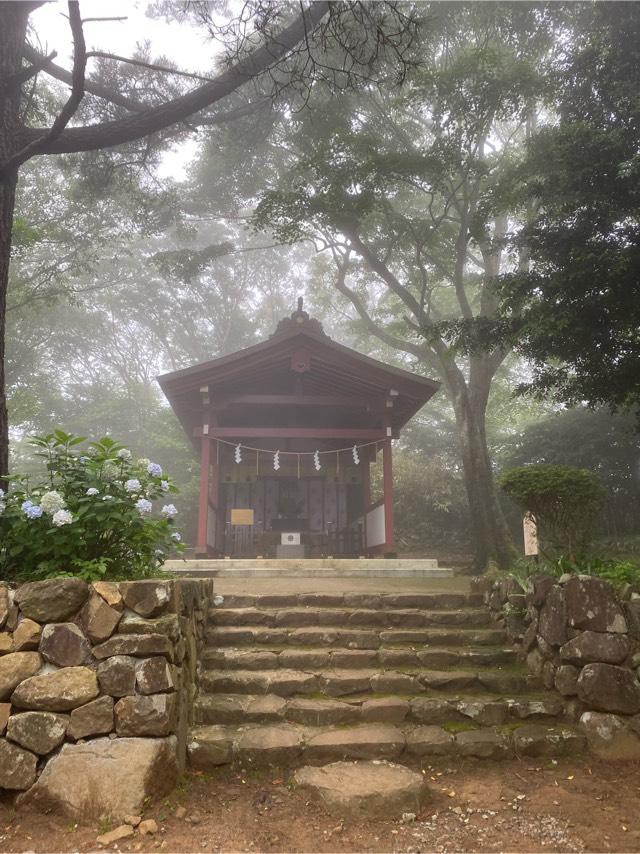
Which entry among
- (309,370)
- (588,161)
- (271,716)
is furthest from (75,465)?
(309,370)

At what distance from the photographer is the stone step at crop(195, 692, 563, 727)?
13.5 ft

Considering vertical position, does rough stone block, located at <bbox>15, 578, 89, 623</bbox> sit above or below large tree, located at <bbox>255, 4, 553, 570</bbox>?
below

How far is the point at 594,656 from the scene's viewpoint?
4.25 m

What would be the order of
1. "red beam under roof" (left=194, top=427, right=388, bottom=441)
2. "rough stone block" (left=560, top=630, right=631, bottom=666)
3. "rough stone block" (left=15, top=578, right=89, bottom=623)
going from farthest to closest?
"red beam under roof" (left=194, top=427, right=388, bottom=441), "rough stone block" (left=560, top=630, right=631, bottom=666), "rough stone block" (left=15, top=578, right=89, bottom=623)

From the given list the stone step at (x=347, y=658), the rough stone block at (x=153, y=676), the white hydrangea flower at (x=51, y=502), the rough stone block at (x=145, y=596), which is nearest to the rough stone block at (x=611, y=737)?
the stone step at (x=347, y=658)

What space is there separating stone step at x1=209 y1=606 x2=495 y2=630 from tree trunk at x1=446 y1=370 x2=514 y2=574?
5890 millimetres

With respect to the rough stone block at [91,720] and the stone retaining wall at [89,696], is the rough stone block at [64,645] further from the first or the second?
the rough stone block at [91,720]

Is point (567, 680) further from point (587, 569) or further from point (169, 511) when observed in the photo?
point (169, 511)

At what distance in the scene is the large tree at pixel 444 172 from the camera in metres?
11.0

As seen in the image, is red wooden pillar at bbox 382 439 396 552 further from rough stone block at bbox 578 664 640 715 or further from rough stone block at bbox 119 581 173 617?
rough stone block at bbox 119 581 173 617

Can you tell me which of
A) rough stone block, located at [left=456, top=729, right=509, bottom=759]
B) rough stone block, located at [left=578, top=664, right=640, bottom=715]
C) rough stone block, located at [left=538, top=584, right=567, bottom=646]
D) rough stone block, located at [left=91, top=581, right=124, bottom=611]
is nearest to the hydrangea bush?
rough stone block, located at [left=91, top=581, right=124, bottom=611]

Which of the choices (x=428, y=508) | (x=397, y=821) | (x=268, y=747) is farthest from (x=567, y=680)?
(x=428, y=508)

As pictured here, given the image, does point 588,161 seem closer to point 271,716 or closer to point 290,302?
point 271,716

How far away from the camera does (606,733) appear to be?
4.00 meters
